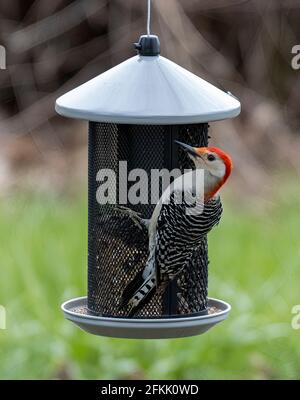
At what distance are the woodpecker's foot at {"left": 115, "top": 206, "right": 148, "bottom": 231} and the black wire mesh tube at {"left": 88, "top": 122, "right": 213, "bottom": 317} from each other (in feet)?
0.06

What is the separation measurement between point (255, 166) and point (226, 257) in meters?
1.84

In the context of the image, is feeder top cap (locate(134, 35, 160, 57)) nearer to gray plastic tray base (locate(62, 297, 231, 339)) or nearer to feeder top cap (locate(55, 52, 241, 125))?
feeder top cap (locate(55, 52, 241, 125))

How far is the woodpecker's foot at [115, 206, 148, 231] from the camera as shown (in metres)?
4.83

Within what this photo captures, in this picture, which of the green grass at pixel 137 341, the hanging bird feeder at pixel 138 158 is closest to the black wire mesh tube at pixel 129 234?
the hanging bird feeder at pixel 138 158

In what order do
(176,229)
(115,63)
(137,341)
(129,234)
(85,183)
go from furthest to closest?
(115,63)
(85,183)
(137,341)
(129,234)
(176,229)

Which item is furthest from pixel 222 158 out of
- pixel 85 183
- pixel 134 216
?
pixel 85 183

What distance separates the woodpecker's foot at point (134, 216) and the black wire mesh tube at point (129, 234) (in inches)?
0.7

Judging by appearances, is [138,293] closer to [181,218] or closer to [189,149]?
[181,218]

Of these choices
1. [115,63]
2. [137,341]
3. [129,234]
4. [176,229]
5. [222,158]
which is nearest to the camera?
[222,158]

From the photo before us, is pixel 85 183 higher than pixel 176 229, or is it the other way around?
pixel 176 229

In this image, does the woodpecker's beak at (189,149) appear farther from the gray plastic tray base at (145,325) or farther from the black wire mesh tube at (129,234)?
the gray plastic tray base at (145,325)

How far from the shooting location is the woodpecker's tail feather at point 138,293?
15.8 feet

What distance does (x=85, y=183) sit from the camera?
10.1 meters

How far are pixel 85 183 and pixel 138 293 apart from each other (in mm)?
5341
